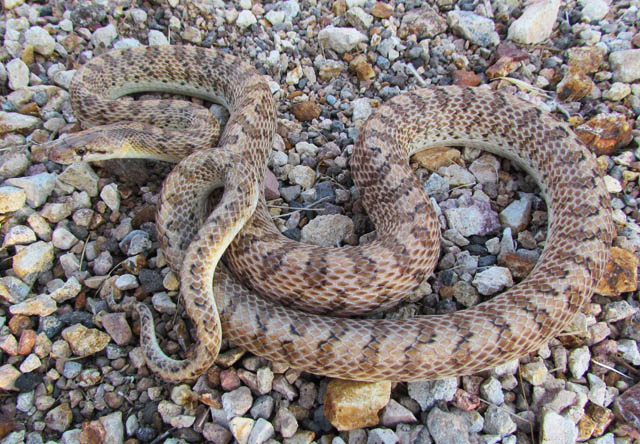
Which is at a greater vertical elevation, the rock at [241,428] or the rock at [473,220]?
the rock at [473,220]

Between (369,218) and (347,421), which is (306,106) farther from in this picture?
(347,421)

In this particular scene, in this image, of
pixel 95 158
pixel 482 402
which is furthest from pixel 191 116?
pixel 482 402

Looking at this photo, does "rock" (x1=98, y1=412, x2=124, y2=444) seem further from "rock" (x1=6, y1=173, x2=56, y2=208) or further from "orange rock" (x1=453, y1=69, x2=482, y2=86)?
"orange rock" (x1=453, y1=69, x2=482, y2=86)

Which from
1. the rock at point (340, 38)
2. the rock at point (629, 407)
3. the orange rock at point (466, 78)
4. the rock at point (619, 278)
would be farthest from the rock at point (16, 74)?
the rock at point (629, 407)

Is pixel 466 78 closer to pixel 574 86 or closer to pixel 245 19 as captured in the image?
pixel 574 86

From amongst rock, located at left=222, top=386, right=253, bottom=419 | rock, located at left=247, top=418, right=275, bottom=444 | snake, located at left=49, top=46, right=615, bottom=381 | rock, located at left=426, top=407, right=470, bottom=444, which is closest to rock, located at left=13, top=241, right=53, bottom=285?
snake, located at left=49, top=46, right=615, bottom=381

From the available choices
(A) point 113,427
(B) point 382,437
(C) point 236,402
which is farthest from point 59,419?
(B) point 382,437

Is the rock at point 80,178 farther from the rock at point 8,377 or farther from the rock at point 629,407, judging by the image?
the rock at point 629,407
